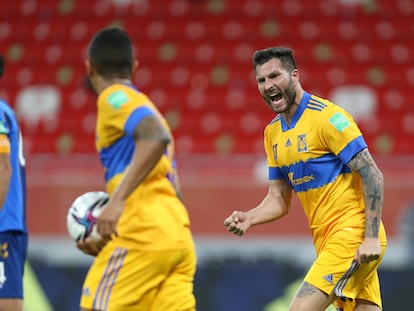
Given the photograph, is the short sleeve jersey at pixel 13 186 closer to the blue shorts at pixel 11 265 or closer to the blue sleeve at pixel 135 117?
the blue shorts at pixel 11 265

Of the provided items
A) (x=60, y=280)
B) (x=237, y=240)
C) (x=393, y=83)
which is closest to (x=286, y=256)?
(x=237, y=240)

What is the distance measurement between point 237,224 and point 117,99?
1.09 metres

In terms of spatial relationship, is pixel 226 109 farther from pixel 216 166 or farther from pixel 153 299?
pixel 153 299

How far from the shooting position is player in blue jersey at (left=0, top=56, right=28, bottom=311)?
5.02m

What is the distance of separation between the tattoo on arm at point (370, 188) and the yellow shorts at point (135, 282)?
1.06 m

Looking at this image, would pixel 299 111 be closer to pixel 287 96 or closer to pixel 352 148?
pixel 287 96

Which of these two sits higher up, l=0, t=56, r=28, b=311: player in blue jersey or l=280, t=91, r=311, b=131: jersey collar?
l=280, t=91, r=311, b=131: jersey collar

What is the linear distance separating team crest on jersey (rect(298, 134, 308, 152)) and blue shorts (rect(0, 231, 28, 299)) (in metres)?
1.69

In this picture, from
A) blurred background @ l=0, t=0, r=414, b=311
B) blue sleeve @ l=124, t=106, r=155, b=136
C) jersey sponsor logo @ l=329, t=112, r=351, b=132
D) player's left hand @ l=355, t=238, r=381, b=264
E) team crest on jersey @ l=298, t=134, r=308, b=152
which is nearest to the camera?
blue sleeve @ l=124, t=106, r=155, b=136

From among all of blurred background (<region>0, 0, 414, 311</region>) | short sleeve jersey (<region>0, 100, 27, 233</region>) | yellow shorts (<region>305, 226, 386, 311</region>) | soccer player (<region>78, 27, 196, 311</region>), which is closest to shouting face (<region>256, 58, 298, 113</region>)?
yellow shorts (<region>305, 226, 386, 311</region>)

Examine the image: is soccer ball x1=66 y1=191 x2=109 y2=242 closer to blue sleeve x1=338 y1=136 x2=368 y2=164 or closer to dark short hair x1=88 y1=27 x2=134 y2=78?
dark short hair x1=88 y1=27 x2=134 y2=78

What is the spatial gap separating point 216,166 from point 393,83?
396 centimetres

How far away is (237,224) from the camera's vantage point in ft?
15.9

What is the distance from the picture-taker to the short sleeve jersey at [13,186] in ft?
16.7
